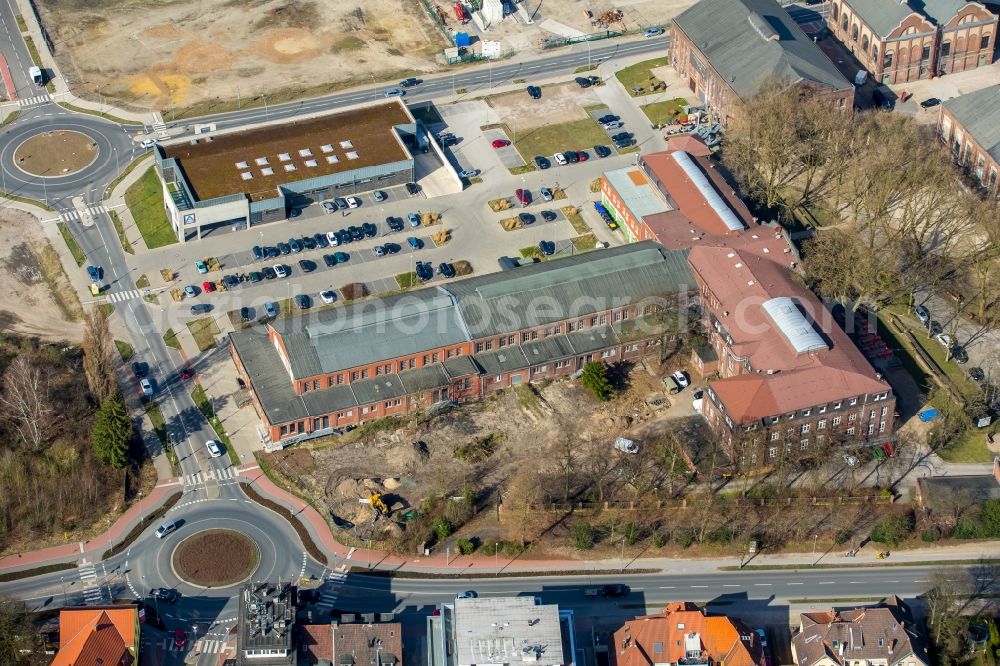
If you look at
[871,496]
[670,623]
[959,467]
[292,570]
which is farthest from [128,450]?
[959,467]

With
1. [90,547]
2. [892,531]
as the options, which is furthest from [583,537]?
[90,547]

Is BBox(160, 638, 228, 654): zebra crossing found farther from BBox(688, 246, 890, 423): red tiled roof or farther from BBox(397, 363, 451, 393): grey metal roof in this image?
BBox(688, 246, 890, 423): red tiled roof

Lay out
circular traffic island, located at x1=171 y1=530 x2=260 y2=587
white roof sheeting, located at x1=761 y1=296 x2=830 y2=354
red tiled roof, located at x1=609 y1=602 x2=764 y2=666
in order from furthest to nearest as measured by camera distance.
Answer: white roof sheeting, located at x1=761 y1=296 x2=830 y2=354 → circular traffic island, located at x1=171 y1=530 x2=260 y2=587 → red tiled roof, located at x1=609 y1=602 x2=764 y2=666

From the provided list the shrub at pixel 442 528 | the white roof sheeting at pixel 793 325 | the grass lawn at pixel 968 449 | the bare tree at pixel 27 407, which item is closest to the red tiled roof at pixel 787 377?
the white roof sheeting at pixel 793 325

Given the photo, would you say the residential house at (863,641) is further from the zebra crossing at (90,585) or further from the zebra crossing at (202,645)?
the zebra crossing at (90,585)

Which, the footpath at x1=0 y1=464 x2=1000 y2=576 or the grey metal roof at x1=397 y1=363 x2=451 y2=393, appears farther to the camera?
the grey metal roof at x1=397 y1=363 x2=451 y2=393

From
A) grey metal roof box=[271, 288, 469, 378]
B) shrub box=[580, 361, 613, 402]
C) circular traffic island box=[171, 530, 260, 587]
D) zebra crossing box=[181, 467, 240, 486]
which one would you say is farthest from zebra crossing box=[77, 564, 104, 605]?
shrub box=[580, 361, 613, 402]

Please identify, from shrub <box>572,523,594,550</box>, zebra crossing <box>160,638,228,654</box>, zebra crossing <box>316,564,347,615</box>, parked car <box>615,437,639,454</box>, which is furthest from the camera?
A: parked car <box>615,437,639,454</box>

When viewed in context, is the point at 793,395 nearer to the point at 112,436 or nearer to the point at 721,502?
the point at 721,502
